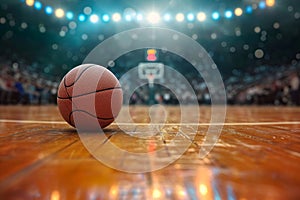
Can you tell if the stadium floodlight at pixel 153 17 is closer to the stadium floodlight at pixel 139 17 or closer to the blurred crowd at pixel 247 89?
the stadium floodlight at pixel 139 17

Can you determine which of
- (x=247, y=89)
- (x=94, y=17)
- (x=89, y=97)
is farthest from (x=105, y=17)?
(x=247, y=89)

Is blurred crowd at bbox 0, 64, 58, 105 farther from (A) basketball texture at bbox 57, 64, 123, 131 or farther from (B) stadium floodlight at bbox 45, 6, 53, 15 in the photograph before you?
(A) basketball texture at bbox 57, 64, 123, 131

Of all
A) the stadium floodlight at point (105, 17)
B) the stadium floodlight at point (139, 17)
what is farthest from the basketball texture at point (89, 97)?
the stadium floodlight at point (139, 17)

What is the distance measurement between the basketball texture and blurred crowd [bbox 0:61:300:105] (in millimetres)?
11028

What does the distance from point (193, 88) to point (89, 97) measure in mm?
15320

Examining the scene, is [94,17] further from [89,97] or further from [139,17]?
[89,97]

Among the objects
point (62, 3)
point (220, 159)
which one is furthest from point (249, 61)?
point (220, 159)

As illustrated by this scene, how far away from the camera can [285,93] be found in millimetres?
12789

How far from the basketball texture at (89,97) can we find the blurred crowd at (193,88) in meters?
11.0

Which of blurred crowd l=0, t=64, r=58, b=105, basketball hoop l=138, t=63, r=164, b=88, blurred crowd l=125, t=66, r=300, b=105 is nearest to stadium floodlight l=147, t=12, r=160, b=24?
basketball hoop l=138, t=63, r=164, b=88

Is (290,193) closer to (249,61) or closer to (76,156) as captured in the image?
(76,156)

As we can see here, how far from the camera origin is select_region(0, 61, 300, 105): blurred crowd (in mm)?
12703

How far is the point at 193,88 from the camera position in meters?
17.1

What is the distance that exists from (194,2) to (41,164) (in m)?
9.43
